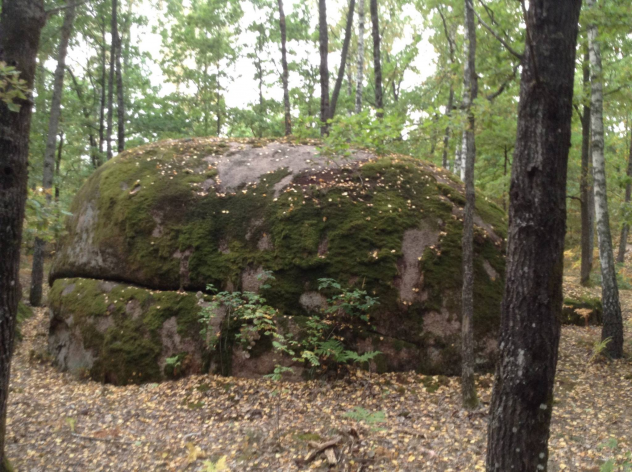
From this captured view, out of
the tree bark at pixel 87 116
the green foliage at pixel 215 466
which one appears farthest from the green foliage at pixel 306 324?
the tree bark at pixel 87 116

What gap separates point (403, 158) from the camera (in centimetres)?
920

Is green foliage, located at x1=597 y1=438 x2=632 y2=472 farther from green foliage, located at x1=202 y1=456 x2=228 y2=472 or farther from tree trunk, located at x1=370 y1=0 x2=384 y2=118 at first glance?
tree trunk, located at x1=370 y1=0 x2=384 y2=118

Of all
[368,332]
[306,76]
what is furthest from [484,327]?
[306,76]

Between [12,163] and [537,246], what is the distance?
4185 mm

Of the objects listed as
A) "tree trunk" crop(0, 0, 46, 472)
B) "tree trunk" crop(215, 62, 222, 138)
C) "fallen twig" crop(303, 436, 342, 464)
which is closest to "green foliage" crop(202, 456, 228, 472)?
"fallen twig" crop(303, 436, 342, 464)

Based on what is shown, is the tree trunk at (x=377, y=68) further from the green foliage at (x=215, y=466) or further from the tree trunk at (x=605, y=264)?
the green foliage at (x=215, y=466)

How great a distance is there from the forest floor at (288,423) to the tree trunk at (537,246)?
1.52 m

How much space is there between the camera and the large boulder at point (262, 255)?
657 centimetres

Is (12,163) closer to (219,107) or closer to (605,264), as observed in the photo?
(605,264)

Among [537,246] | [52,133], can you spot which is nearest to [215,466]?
[537,246]

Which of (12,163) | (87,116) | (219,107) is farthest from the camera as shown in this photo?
(219,107)

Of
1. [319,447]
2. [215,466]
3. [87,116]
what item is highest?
[87,116]

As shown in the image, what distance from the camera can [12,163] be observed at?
354 cm

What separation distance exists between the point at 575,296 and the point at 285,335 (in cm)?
660
